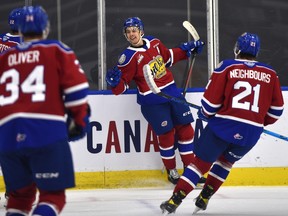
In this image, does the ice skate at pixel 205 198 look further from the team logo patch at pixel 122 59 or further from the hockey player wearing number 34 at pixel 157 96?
the team logo patch at pixel 122 59

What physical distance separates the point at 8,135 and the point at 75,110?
0.87 feet

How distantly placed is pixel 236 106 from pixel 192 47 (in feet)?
5.53

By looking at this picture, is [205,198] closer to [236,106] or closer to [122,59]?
[236,106]

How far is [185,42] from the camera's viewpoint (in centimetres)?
679

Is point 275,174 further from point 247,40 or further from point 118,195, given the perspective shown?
point 247,40

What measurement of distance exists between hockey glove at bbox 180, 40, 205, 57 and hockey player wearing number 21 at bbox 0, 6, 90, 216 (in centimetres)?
301

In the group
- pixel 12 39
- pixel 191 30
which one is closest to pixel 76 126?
pixel 12 39

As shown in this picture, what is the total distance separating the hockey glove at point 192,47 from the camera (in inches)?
249

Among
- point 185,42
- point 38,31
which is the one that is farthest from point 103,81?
point 38,31

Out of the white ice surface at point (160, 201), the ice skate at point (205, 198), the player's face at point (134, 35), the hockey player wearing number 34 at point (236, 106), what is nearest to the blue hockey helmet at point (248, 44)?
the hockey player wearing number 34 at point (236, 106)

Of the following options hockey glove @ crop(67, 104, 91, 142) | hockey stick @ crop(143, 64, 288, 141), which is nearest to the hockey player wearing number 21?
hockey glove @ crop(67, 104, 91, 142)

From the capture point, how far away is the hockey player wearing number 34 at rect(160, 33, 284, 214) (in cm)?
470

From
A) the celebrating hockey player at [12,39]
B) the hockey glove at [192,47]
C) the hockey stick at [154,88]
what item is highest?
the celebrating hockey player at [12,39]

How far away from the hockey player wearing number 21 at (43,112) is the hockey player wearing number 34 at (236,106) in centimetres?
146
